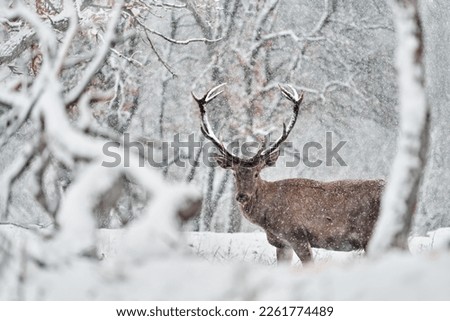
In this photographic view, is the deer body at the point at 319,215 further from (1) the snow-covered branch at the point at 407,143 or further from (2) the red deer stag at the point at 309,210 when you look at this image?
(1) the snow-covered branch at the point at 407,143

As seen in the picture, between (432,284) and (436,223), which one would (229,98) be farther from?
(432,284)

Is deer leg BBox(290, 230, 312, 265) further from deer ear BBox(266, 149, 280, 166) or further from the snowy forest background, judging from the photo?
deer ear BBox(266, 149, 280, 166)

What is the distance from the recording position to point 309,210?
24.5ft

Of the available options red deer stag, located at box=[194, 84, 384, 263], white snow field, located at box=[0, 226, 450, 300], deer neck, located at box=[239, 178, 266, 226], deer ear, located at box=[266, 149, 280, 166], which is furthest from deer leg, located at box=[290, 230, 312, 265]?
white snow field, located at box=[0, 226, 450, 300]

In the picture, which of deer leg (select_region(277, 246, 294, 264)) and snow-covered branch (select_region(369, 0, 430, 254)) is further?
deer leg (select_region(277, 246, 294, 264))

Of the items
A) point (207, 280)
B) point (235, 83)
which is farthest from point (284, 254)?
point (235, 83)

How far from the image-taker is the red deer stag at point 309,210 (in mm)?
7305

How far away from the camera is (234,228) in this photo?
1420 centimetres

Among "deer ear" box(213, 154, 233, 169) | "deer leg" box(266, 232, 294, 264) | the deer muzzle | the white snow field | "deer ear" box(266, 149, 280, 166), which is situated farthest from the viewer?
"deer ear" box(266, 149, 280, 166)

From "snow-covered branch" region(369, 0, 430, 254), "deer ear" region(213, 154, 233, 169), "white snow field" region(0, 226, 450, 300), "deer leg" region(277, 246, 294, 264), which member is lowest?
"deer leg" region(277, 246, 294, 264)

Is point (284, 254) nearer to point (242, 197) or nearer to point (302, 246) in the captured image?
point (302, 246)

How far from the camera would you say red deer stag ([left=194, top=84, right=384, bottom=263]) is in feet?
24.0

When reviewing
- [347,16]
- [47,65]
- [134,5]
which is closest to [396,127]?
[347,16]

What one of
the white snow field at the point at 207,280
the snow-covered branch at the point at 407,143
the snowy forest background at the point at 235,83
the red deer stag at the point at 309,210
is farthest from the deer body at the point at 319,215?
the white snow field at the point at 207,280
